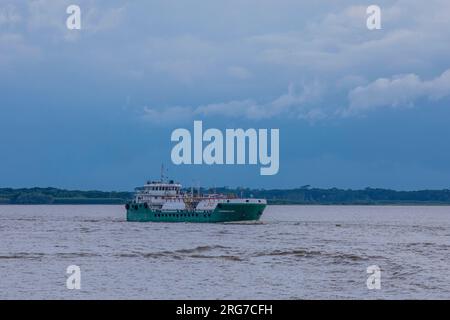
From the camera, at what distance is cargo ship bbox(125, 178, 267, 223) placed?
116m

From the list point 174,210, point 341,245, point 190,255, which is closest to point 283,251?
point 190,255

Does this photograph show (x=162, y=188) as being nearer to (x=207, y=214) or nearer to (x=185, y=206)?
(x=185, y=206)

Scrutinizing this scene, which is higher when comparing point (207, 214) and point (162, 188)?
point (162, 188)

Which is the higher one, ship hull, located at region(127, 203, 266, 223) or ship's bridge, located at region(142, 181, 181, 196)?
ship's bridge, located at region(142, 181, 181, 196)

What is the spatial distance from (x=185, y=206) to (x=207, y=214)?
457 centimetres

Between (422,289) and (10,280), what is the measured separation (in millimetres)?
20183

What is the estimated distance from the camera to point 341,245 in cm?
7631

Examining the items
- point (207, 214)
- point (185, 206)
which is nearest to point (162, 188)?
point (185, 206)

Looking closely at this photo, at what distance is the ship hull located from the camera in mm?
115812

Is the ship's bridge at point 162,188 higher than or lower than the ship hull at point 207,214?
higher

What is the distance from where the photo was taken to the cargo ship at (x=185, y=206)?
116m

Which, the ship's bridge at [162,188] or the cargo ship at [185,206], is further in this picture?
the ship's bridge at [162,188]

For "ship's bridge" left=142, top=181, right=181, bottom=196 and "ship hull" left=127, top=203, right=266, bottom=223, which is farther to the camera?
"ship's bridge" left=142, top=181, right=181, bottom=196

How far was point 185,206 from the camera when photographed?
121688 millimetres
